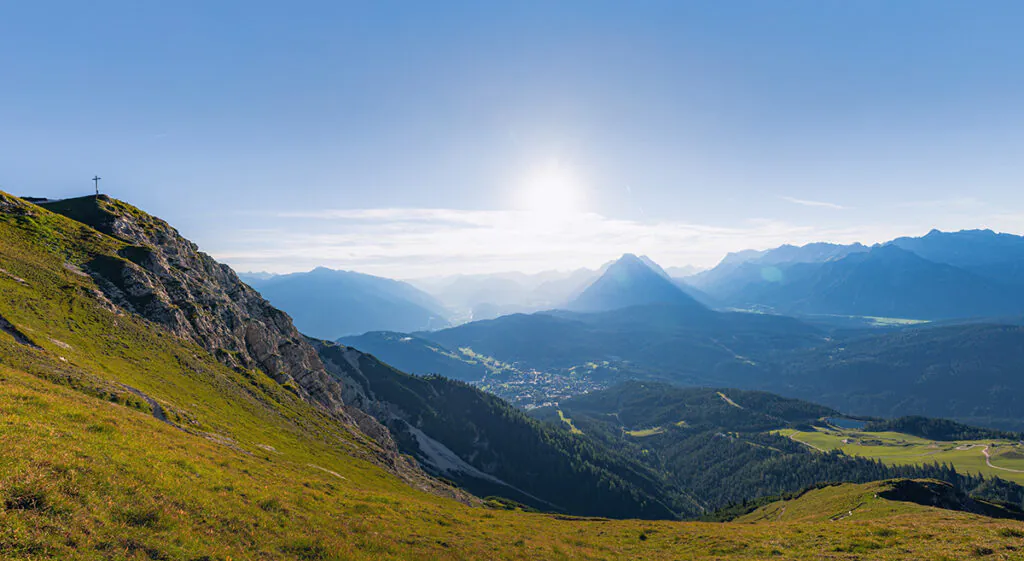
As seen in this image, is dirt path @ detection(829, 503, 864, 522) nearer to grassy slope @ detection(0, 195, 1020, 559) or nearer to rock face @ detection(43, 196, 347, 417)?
grassy slope @ detection(0, 195, 1020, 559)

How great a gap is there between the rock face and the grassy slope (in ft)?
18.9

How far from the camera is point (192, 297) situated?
83.8 metres

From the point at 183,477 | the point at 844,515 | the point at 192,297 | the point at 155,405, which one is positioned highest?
the point at 192,297

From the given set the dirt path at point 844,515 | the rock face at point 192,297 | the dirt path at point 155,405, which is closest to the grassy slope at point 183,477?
the dirt path at point 155,405

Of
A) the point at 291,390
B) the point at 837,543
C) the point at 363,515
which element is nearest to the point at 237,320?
the point at 291,390

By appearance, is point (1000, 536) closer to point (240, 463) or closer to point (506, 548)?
point (506, 548)

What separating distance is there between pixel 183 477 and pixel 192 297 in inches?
3087

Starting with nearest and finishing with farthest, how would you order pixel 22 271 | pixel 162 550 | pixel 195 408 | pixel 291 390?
pixel 162 550 < pixel 195 408 < pixel 22 271 < pixel 291 390

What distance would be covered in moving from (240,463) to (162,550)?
19.4 meters

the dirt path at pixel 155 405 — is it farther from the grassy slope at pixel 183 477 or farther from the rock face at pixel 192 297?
the rock face at pixel 192 297

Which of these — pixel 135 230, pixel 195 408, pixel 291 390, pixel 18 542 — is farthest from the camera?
pixel 135 230

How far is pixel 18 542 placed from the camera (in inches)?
505

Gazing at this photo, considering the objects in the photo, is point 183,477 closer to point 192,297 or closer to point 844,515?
point 192,297

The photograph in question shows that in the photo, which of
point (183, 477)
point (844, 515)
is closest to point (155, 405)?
point (183, 477)
